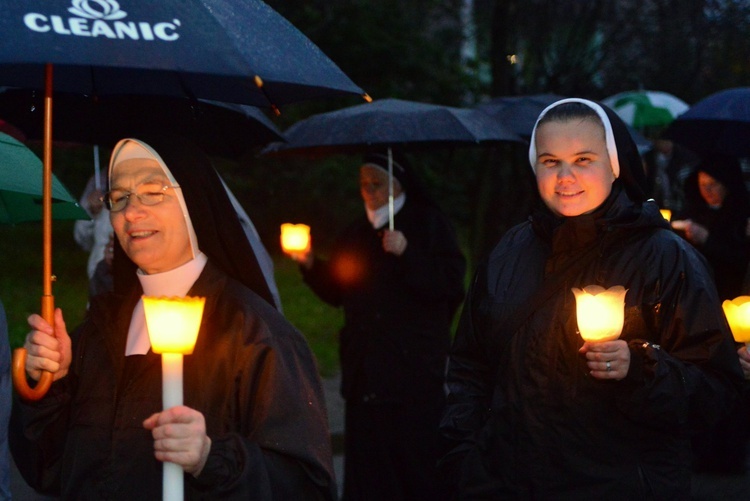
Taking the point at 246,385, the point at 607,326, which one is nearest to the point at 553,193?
the point at 607,326

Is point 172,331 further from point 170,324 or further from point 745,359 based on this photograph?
point 745,359

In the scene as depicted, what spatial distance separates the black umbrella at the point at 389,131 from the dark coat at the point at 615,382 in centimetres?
330

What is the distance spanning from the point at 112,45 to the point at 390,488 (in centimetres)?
455

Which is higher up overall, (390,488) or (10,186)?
(10,186)

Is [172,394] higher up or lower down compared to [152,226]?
lower down

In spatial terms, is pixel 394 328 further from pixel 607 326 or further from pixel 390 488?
pixel 607 326

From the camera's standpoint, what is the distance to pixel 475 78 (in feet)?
65.0

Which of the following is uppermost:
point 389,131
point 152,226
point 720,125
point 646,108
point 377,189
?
point 646,108

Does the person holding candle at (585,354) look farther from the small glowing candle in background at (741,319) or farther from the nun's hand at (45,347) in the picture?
the nun's hand at (45,347)

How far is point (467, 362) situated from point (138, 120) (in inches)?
94.6

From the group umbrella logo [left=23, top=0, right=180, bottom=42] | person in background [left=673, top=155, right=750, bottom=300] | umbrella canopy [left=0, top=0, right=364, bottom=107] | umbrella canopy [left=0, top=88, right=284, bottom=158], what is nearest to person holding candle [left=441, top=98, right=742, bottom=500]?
umbrella canopy [left=0, top=0, right=364, bottom=107]

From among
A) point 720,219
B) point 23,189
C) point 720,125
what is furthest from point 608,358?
point 720,125

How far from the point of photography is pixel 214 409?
350 centimetres

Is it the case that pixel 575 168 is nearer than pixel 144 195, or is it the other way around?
pixel 144 195
